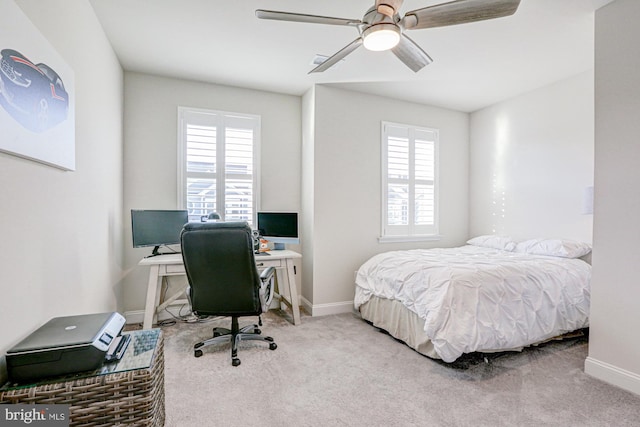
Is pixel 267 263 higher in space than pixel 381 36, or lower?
lower

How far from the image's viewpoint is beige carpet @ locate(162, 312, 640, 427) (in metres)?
1.80

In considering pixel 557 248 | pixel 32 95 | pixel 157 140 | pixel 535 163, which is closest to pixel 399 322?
pixel 557 248

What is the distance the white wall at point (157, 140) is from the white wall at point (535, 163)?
3.06 metres

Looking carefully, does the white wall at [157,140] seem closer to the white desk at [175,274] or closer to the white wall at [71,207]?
the white wall at [71,207]

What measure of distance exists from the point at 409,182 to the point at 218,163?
99.5 inches

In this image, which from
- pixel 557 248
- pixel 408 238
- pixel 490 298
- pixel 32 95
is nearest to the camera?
pixel 32 95

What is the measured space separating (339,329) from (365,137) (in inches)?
91.8

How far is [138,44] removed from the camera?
281 cm

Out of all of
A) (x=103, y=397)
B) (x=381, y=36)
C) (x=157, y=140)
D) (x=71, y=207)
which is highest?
(x=381, y=36)

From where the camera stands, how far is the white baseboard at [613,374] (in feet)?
6.71

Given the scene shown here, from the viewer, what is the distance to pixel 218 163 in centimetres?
367

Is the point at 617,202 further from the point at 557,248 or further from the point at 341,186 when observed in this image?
the point at 341,186

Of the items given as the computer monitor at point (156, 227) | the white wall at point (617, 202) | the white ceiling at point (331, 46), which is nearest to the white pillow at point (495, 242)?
the white wall at point (617, 202)

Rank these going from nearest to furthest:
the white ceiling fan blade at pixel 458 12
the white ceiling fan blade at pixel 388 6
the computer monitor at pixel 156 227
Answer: the white ceiling fan blade at pixel 458 12 < the white ceiling fan blade at pixel 388 6 < the computer monitor at pixel 156 227
